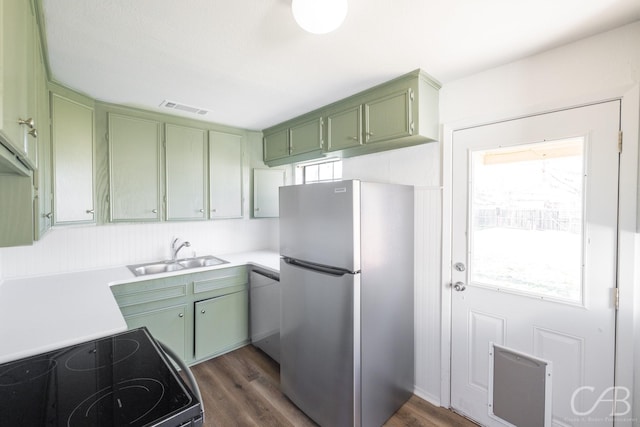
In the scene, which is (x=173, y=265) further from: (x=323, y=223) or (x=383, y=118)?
(x=383, y=118)

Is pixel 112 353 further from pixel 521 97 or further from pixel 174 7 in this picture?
pixel 521 97

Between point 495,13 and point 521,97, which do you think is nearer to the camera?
point 495,13

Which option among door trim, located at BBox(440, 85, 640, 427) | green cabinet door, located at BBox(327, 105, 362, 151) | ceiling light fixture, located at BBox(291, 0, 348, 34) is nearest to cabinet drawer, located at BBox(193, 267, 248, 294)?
green cabinet door, located at BBox(327, 105, 362, 151)

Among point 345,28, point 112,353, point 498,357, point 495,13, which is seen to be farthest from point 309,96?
point 498,357

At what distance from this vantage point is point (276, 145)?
122 inches

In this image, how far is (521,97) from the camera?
5.56 feet

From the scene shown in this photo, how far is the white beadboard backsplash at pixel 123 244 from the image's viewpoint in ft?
7.32

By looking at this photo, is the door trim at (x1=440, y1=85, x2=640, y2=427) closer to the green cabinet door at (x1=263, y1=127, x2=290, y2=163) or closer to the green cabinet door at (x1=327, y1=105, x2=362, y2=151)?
the green cabinet door at (x1=327, y1=105, x2=362, y2=151)

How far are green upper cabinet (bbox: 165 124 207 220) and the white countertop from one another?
26.1 inches

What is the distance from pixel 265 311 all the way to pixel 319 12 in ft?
7.63

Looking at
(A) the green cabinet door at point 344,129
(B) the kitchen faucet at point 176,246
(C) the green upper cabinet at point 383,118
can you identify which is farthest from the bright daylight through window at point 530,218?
(B) the kitchen faucet at point 176,246

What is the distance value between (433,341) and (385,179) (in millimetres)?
1282

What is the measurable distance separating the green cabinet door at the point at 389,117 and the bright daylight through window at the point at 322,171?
0.89 metres

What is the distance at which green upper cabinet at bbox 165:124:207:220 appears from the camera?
2682 mm
